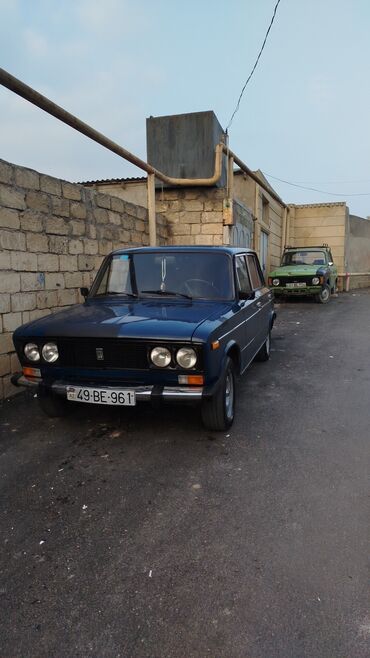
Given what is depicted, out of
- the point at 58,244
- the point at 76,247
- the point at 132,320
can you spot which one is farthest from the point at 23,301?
the point at 132,320

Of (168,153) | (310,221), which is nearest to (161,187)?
(168,153)

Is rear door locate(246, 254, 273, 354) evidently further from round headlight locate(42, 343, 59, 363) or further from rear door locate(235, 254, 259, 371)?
round headlight locate(42, 343, 59, 363)

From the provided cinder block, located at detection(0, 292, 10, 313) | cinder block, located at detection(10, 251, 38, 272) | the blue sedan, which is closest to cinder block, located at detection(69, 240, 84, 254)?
cinder block, located at detection(10, 251, 38, 272)

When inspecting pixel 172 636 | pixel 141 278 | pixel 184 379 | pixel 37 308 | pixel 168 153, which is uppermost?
pixel 168 153

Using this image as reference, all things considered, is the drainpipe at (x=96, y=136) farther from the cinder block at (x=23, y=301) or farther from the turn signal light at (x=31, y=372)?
the turn signal light at (x=31, y=372)

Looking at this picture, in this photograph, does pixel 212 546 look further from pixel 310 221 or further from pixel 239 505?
pixel 310 221

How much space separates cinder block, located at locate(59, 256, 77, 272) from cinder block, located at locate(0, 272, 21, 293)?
2.86 ft

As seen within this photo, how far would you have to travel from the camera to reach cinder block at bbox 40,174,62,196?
506 centimetres

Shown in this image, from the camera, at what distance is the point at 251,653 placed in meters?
1.58

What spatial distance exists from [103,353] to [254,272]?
280 cm

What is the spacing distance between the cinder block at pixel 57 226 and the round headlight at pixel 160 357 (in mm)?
2938

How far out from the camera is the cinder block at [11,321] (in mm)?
4531

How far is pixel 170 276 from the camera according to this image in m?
4.14

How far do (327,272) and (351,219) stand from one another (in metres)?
8.87
